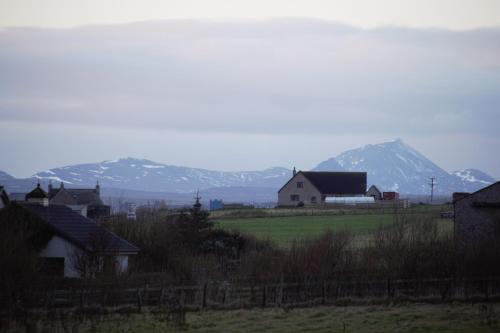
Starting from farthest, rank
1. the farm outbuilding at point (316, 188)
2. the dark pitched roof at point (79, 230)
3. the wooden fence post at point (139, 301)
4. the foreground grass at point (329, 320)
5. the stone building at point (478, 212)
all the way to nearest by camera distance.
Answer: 1. the farm outbuilding at point (316, 188)
2. the stone building at point (478, 212)
3. the dark pitched roof at point (79, 230)
4. the wooden fence post at point (139, 301)
5. the foreground grass at point (329, 320)

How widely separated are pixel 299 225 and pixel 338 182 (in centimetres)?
5137

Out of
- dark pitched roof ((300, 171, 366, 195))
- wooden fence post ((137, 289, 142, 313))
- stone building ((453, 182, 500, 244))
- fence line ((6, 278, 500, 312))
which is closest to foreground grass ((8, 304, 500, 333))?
wooden fence post ((137, 289, 142, 313))

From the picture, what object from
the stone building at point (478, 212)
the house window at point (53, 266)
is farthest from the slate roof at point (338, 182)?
the house window at point (53, 266)

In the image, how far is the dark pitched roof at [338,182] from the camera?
395ft

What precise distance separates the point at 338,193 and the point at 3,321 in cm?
9343

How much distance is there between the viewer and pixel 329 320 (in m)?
31.4

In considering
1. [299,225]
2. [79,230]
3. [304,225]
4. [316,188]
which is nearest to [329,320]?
[79,230]

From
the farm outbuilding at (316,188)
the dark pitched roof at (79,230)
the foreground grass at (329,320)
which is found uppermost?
the farm outbuilding at (316,188)

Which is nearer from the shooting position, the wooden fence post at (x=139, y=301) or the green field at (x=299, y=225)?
the wooden fence post at (x=139, y=301)

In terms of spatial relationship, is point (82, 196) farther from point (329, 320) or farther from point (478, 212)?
point (329, 320)

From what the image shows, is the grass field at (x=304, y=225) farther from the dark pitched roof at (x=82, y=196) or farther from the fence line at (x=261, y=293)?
the dark pitched roof at (x=82, y=196)

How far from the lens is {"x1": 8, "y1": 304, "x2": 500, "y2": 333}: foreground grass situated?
94.9 feet

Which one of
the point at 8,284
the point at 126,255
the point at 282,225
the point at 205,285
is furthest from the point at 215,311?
the point at 282,225

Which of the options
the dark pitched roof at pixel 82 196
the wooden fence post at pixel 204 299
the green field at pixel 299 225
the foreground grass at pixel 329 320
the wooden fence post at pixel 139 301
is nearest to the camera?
the foreground grass at pixel 329 320
